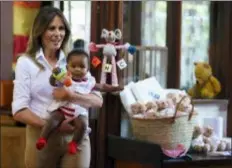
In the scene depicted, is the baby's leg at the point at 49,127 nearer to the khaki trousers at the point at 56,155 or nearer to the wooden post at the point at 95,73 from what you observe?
the khaki trousers at the point at 56,155

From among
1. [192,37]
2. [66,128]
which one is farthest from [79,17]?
[66,128]

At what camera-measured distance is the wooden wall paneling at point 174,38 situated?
3.63 m

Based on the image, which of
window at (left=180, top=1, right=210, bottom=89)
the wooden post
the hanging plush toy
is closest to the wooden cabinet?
the wooden post

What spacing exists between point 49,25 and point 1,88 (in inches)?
63.4

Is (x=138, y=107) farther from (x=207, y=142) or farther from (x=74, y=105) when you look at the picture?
(x=74, y=105)

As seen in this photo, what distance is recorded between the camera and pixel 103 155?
305 centimetres

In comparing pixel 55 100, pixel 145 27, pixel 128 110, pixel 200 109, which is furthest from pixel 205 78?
pixel 55 100

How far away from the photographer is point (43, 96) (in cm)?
212

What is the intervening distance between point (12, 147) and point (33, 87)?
1.65m

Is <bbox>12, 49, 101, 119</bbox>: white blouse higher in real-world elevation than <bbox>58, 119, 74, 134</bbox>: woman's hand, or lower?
higher

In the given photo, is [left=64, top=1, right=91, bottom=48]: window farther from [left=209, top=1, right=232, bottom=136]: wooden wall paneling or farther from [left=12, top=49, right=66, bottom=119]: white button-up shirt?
[left=12, top=49, right=66, bottom=119]: white button-up shirt

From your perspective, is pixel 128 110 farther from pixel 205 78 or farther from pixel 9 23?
pixel 9 23

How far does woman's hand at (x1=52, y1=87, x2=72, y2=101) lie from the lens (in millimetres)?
2082

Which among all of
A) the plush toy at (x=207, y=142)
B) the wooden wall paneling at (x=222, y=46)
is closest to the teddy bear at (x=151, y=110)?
the plush toy at (x=207, y=142)
